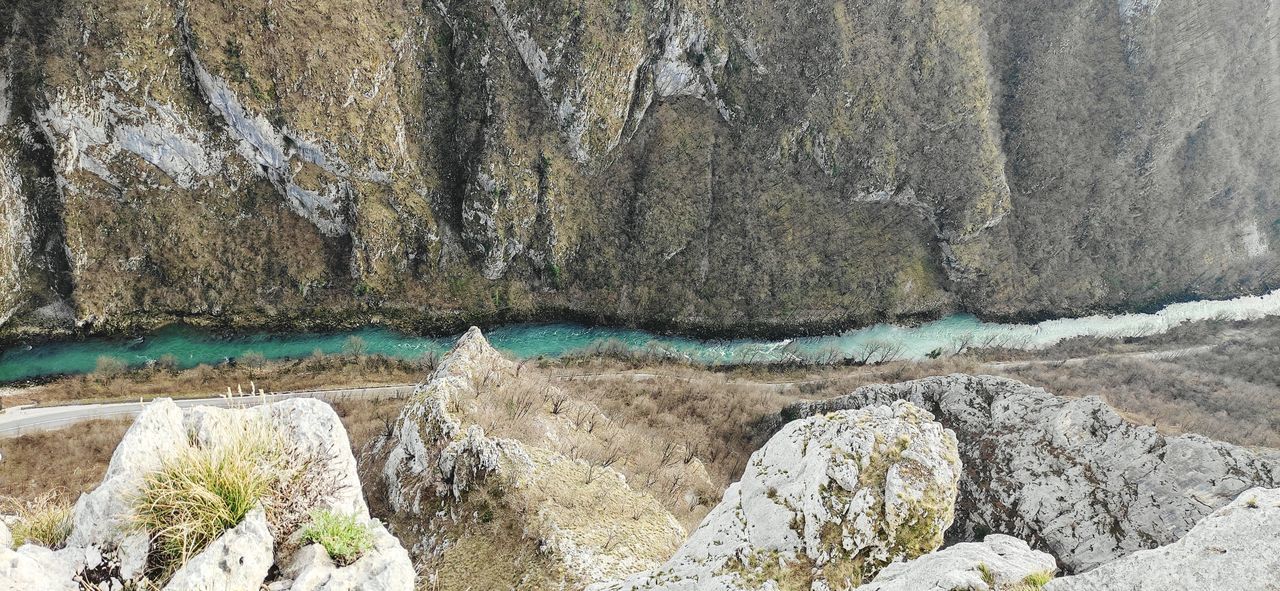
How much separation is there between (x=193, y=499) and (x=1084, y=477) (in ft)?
81.3

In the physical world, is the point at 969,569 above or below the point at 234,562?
below

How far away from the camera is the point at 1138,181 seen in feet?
172

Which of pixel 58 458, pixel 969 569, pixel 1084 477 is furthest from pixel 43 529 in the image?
pixel 58 458

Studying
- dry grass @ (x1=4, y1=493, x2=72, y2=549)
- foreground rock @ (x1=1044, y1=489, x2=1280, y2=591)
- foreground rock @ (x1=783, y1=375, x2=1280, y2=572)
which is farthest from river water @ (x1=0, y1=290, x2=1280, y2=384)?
foreground rock @ (x1=1044, y1=489, x2=1280, y2=591)

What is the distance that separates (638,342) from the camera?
43625mm

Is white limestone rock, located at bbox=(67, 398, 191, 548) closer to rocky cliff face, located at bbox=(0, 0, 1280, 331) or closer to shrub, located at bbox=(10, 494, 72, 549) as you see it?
shrub, located at bbox=(10, 494, 72, 549)

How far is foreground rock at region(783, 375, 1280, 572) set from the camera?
669 inches

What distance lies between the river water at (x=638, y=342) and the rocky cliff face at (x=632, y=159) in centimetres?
167

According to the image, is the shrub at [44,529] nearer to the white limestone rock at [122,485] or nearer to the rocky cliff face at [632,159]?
the white limestone rock at [122,485]

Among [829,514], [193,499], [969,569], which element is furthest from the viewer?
[829,514]

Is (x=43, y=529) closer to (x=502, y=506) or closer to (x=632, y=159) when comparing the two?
(x=502, y=506)

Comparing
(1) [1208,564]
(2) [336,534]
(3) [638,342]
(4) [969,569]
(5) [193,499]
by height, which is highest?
(5) [193,499]

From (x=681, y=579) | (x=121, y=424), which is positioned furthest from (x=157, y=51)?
(x=681, y=579)

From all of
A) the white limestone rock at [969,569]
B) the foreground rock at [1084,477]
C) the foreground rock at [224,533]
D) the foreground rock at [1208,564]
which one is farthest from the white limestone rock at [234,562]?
the foreground rock at [1084,477]
